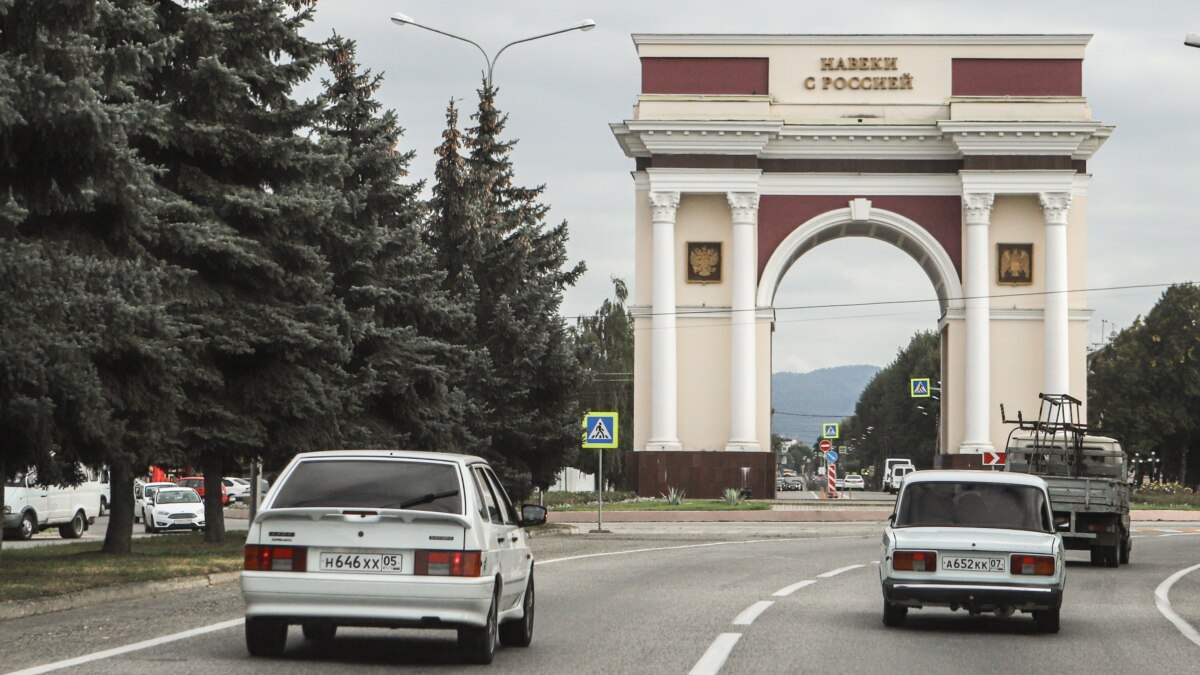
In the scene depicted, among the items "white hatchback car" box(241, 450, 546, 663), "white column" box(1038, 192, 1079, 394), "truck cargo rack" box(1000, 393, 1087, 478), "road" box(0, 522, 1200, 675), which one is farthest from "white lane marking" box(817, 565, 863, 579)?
"white column" box(1038, 192, 1079, 394)

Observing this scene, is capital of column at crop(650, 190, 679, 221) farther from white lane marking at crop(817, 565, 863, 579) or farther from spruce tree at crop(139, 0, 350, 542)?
white lane marking at crop(817, 565, 863, 579)

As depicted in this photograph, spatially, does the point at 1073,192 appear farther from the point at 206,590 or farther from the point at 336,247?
the point at 206,590

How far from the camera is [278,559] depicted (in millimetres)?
11953

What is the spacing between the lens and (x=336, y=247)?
3034 centimetres

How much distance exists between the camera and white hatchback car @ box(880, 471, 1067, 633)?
15.4 meters

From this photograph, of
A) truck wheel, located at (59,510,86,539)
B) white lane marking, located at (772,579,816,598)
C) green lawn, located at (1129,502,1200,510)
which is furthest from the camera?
green lawn, located at (1129,502,1200,510)

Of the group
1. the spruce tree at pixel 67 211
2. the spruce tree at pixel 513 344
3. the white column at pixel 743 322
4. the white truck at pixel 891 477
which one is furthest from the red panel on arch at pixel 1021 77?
the spruce tree at pixel 67 211

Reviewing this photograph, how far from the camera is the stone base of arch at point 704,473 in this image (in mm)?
60250

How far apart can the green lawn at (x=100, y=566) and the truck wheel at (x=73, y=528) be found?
1391 cm

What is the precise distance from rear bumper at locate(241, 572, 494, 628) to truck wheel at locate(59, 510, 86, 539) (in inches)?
1288

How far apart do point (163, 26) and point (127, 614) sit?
1149cm

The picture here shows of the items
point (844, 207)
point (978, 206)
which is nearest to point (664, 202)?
point (844, 207)

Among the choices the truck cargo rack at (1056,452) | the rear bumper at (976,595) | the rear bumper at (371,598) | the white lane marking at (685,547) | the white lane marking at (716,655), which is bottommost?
the white lane marking at (685,547)

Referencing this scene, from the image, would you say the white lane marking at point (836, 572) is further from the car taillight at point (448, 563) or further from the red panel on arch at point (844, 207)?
the red panel on arch at point (844, 207)
